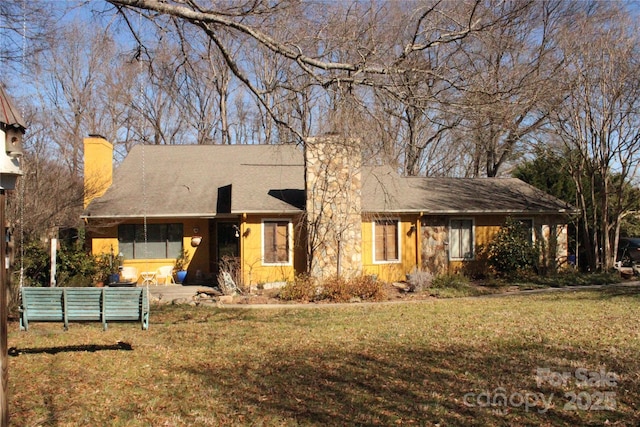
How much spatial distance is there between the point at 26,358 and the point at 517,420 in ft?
22.2

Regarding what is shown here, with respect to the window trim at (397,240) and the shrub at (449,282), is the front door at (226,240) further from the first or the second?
the shrub at (449,282)

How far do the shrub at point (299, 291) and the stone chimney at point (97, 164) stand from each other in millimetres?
8582

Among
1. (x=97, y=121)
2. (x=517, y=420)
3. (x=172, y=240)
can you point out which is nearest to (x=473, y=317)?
(x=517, y=420)

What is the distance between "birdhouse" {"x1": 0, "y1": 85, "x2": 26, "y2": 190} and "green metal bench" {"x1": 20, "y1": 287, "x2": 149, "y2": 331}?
5.30 meters

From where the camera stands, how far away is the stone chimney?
19.8 m

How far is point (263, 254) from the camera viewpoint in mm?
17750

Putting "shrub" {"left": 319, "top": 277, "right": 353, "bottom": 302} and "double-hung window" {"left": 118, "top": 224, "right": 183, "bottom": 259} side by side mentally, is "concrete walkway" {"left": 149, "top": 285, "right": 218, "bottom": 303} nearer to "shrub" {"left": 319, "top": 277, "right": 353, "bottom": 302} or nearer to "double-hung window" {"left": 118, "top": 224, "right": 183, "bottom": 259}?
"double-hung window" {"left": 118, "top": 224, "right": 183, "bottom": 259}

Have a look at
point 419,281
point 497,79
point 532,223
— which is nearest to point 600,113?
point 532,223

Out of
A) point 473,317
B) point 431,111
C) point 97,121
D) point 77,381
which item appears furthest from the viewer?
point 97,121

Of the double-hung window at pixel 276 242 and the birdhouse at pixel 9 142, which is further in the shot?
the double-hung window at pixel 276 242

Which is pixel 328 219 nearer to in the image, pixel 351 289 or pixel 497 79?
pixel 351 289

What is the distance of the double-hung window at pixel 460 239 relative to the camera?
1997 centimetres

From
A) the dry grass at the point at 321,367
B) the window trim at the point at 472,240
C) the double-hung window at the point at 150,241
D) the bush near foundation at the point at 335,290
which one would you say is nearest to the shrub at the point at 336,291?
the bush near foundation at the point at 335,290

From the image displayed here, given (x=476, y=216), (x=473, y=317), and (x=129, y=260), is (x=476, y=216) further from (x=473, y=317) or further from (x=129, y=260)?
(x=129, y=260)
